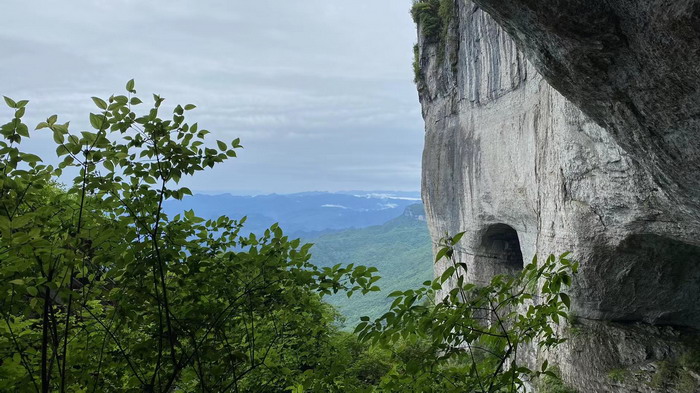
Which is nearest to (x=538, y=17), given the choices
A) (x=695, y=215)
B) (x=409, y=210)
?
(x=695, y=215)

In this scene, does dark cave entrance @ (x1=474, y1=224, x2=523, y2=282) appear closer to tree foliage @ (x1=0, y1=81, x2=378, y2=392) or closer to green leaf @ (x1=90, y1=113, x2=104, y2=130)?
tree foliage @ (x1=0, y1=81, x2=378, y2=392)

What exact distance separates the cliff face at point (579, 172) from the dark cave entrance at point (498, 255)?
1.5 inches

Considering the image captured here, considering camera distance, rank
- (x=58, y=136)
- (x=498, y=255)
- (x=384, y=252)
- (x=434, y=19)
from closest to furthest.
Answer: (x=58, y=136) → (x=498, y=255) → (x=434, y=19) → (x=384, y=252)

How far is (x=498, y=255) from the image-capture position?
57.1 ft

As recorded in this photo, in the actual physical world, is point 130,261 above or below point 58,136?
below

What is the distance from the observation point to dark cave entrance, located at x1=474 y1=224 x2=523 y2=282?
56.7ft

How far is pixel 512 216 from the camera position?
14.6 meters

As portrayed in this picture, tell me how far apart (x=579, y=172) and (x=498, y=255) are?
27.5 ft

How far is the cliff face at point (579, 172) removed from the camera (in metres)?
4.91

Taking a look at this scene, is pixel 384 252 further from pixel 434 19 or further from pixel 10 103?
pixel 10 103

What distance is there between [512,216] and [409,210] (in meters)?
143

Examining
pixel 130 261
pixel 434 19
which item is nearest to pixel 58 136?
pixel 130 261

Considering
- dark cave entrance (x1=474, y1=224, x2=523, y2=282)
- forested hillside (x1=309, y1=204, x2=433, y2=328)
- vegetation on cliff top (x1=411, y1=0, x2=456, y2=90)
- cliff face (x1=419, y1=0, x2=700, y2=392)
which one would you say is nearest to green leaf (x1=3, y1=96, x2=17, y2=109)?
cliff face (x1=419, y1=0, x2=700, y2=392)

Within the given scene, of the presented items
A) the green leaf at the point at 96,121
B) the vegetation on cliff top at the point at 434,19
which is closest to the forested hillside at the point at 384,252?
the vegetation on cliff top at the point at 434,19
